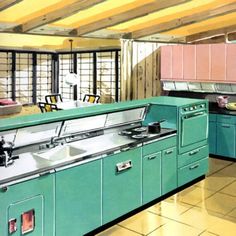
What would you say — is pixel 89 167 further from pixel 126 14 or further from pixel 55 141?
pixel 126 14

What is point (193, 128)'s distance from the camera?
15.5 feet

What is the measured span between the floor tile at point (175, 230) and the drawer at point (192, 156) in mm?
1023

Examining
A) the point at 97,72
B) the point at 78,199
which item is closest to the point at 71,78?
the point at 97,72

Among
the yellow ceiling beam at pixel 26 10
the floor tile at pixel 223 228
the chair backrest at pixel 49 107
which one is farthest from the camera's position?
the chair backrest at pixel 49 107

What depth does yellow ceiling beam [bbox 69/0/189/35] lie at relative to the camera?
195 inches

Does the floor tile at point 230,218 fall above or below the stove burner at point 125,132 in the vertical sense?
below

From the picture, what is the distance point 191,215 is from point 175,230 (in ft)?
1.38

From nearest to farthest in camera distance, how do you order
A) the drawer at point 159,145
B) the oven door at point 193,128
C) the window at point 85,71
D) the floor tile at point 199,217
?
the floor tile at point 199,217, the drawer at point 159,145, the oven door at point 193,128, the window at point 85,71

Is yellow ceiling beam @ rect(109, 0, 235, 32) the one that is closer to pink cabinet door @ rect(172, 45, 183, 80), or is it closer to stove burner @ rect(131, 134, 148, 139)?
pink cabinet door @ rect(172, 45, 183, 80)

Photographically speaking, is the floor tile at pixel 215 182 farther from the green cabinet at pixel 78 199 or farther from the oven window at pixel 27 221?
the oven window at pixel 27 221

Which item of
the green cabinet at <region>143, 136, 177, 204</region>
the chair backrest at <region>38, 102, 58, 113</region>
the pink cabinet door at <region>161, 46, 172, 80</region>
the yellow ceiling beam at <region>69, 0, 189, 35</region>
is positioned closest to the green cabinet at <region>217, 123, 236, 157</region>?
the pink cabinet door at <region>161, 46, 172, 80</region>

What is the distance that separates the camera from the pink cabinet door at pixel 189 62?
6.63 m

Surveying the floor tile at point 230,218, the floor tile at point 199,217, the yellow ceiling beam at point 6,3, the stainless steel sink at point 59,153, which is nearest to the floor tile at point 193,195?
the floor tile at point 199,217

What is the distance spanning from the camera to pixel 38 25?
5340 mm
